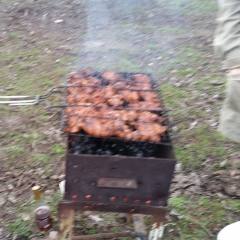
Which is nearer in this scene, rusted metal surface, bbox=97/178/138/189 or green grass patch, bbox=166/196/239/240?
rusted metal surface, bbox=97/178/138/189

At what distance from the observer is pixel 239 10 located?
2346 millimetres

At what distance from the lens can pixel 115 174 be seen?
8.38 ft

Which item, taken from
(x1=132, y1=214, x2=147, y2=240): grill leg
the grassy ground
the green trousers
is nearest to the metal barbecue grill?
(x1=132, y1=214, x2=147, y2=240): grill leg

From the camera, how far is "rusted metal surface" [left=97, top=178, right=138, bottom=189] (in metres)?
2.58

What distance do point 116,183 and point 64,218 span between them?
0.59 metres

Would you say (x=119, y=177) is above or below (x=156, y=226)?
above

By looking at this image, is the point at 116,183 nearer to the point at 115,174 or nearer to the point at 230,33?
the point at 115,174

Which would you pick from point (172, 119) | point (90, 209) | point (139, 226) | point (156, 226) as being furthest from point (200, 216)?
point (172, 119)

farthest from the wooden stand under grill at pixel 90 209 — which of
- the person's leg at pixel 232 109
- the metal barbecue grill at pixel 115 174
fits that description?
the person's leg at pixel 232 109

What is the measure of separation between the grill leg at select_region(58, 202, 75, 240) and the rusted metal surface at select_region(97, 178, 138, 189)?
35 cm

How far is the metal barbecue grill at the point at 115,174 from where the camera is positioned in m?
2.50

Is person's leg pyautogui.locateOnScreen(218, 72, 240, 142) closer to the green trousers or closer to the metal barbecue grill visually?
the green trousers

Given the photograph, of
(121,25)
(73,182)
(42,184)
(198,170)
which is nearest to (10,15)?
(121,25)

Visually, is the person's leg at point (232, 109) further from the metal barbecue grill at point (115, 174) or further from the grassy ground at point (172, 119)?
the grassy ground at point (172, 119)
